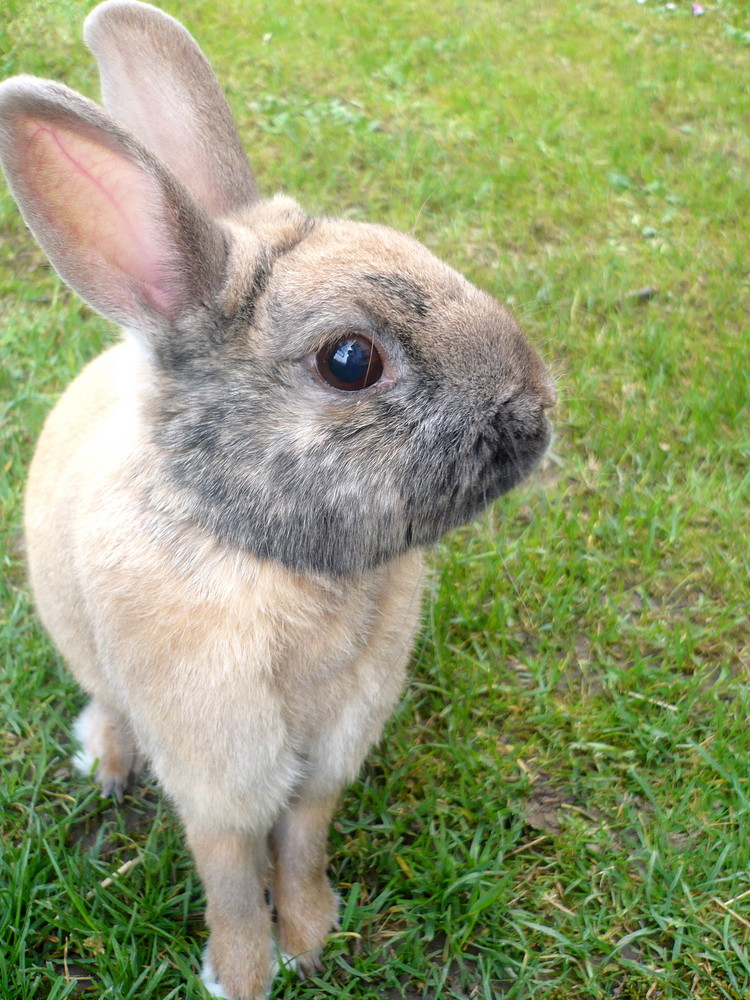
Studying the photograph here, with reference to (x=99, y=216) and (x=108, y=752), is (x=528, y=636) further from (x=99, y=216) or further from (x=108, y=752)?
(x=99, y=216)

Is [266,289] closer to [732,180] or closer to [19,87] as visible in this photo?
[19,87]

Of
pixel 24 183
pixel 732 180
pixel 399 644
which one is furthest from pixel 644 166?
pixel 24 183

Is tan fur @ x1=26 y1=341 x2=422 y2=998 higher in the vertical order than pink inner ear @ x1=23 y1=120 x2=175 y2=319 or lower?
lower

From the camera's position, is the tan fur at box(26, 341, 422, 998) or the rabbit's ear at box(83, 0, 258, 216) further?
the rabbit's ear at box(83, 0, 258, 216)

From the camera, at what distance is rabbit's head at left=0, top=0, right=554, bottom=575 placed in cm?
167

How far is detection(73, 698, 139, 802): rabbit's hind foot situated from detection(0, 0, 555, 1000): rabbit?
51 cm

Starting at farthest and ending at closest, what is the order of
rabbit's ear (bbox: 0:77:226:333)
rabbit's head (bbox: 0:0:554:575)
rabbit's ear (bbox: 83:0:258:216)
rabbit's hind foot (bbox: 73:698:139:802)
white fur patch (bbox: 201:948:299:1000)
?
rabbit's hind foot (bbox: 73:698:139:802), white fur patch (bbox: 201:948:299:1000), rabbit's ear (bbox: 83:0:258:216), rabbit's head (bbox: 0:0:554:575), rabbit's ear (bbox: 0:77:226:333)

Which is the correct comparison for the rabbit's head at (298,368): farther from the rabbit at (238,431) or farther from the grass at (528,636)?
the grass at (528,636)

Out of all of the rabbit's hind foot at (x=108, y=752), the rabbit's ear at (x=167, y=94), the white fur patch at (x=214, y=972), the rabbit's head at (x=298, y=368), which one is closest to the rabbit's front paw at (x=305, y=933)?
the white fur patch at (x=214, y=972)

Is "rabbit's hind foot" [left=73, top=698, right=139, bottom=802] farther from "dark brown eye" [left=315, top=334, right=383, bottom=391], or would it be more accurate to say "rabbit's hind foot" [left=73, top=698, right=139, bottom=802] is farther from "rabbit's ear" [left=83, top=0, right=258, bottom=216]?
"rabbit's ear" [left=83, top=0, right=258, bottom=216]

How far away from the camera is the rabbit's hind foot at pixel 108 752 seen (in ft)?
8.56

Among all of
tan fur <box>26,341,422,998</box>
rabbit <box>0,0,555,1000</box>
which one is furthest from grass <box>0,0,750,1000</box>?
rabbit <box>0,0,555,1000</box>

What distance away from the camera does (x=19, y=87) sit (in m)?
1.48

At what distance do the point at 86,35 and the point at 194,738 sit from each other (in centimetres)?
167
